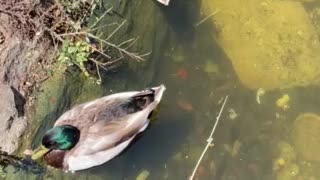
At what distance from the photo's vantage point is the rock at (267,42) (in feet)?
16.5

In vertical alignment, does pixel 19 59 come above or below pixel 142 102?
above

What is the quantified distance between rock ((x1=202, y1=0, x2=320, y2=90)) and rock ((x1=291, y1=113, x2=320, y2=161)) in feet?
Result: 0.90

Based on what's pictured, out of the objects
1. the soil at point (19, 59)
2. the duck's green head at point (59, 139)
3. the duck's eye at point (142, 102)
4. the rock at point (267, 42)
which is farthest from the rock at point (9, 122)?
the rock at point (267, 42)

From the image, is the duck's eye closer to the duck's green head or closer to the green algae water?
the green algae water

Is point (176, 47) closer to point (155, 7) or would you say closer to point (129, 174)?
point (155, 7)

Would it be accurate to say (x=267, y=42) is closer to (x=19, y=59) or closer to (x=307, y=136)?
(x=307, y=136)

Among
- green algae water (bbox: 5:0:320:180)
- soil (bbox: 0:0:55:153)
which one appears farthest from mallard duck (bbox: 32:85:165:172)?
soil (bbox: 0:0:55:153)

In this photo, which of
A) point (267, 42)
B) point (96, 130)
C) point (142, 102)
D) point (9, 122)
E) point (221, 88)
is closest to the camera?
point (9, 122)

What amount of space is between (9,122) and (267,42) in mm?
2061

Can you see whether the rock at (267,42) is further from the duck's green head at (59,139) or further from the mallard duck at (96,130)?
the duck's green head at (59,139)

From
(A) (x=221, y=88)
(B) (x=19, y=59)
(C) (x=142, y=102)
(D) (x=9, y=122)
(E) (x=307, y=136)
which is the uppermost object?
(B) (x=19, y=59)

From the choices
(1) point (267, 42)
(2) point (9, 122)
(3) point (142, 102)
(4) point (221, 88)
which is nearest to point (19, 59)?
(2) point (9, 122)

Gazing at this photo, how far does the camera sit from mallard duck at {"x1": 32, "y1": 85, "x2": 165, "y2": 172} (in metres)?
4.37

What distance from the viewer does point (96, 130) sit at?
14.4ft
